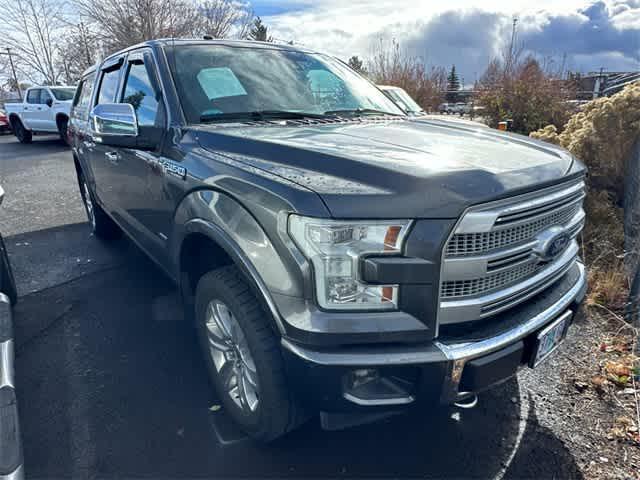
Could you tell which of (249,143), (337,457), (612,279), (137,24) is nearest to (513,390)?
(337,457)

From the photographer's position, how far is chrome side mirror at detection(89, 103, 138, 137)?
247 cm

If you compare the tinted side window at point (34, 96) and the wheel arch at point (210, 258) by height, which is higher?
the tinted side window at point (34, 96)

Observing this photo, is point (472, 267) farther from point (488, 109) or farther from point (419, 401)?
point (488, 109)

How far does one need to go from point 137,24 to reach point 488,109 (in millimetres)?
→ 17653

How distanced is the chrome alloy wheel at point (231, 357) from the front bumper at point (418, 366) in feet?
1.27

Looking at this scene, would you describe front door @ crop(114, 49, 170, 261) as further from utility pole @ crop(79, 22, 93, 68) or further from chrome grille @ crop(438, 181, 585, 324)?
utility pole @ crop(79, 22, 93, 68)

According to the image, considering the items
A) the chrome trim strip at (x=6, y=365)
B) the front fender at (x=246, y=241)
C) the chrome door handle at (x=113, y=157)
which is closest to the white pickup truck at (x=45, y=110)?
the chrome door handle at (x=113, y=157)

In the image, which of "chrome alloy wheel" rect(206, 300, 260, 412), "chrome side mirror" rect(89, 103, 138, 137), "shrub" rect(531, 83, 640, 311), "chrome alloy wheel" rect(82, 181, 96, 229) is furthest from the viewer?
"chrome alloy wheel" rect(82, 181, 96, 229)

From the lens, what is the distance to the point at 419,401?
1637mm

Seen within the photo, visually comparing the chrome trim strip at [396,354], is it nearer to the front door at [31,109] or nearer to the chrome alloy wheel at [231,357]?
the chrome alloy wheel at [231,357]

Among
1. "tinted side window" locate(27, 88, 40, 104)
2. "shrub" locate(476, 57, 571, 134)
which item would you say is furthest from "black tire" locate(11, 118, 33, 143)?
"shrub" locate(476, 57, 571, 134)

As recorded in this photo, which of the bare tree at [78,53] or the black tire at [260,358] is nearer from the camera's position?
the black tire at [260,358]

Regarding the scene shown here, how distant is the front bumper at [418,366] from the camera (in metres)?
1.57

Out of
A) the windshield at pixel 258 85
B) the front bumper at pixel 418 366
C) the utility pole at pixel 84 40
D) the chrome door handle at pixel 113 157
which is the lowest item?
the front bumper at pixel 418 366
